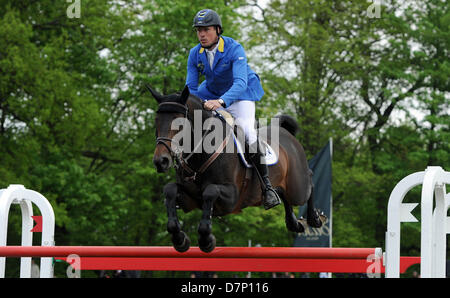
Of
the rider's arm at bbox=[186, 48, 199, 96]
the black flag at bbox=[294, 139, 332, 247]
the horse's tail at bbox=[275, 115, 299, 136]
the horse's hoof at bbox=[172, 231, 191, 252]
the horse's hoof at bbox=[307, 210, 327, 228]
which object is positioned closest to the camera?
the horse's hoof at bbox=[172, 231, 191, 252]

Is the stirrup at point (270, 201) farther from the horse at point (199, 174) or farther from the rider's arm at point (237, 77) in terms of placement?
the rider's arm at point (237, 77)

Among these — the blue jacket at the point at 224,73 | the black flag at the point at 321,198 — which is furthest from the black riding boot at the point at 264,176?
the black flag at the point at 321,198

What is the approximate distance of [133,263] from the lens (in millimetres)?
5508

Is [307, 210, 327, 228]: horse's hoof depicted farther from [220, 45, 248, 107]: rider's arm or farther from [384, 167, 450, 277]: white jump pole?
[384, 167, 450, 277]: white jump pole

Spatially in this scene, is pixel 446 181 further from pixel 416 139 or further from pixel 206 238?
pixel 416 139

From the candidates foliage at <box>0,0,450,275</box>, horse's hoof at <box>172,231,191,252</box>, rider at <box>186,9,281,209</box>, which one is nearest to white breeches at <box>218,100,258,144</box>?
rider at <box>186,9,281,209</box>

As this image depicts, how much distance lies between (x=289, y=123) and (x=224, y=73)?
1.37m

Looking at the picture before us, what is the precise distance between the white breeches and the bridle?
0.42m

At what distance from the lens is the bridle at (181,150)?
4.83 meters

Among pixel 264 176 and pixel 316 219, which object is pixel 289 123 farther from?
pixel 264 176

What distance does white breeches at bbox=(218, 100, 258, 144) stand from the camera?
19.6 ft

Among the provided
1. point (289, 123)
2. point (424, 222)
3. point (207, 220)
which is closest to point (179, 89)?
point (289, 123)

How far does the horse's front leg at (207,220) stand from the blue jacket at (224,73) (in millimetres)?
773
